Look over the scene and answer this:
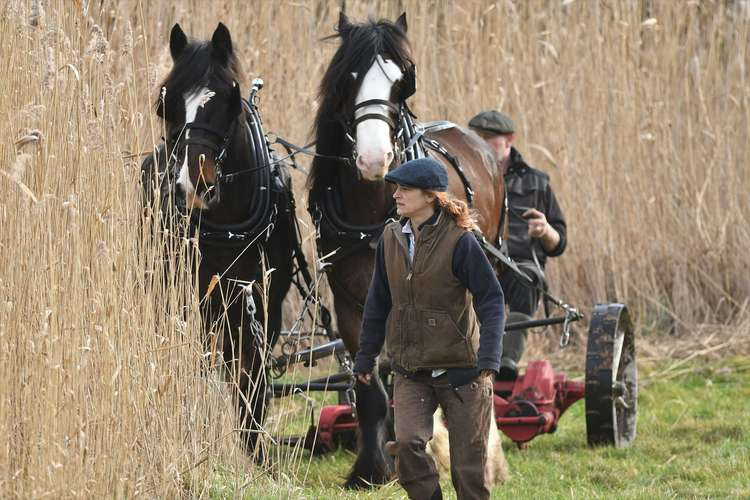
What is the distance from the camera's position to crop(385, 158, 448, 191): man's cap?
4.20m

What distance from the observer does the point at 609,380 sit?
20.1 ft

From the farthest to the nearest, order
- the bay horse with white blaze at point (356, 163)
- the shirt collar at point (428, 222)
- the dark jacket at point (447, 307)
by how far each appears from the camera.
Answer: the bay horse with white blaze at point (356, 163)
the shirt collar at point (428, 222)
the dark jacket at point (447, 307)

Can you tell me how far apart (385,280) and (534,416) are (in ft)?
6.46

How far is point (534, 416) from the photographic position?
20.0 feet

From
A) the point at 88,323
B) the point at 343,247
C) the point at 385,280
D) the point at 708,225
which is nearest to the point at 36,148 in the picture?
the point at 88,323

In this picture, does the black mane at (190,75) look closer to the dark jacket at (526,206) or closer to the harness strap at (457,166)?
the harness strap at (457,166)

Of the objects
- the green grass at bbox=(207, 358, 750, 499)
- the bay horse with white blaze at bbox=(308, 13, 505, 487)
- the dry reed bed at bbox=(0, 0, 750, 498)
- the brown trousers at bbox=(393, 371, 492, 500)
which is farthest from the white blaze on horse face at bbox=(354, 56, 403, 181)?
the green grass at bbox=(207, 358, 750, 499)

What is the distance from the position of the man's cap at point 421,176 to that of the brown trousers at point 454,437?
2.08ft

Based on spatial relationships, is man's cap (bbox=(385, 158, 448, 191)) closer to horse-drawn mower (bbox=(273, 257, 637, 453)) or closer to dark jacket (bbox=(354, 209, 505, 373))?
dark jacket (bbox=(354, 209, 505, 373))

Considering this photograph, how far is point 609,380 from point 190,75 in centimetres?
251

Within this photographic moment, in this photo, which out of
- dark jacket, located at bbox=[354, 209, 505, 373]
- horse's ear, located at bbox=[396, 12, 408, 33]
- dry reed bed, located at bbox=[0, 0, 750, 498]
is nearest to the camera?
dry reed bed, located at bbox=[0, 0, 750, 498]

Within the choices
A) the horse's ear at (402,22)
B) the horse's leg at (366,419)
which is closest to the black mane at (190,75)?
the horse's ear at (402,22)

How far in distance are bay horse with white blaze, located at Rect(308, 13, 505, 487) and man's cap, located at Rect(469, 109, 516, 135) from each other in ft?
5.30

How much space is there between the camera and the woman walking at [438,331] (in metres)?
4.18
